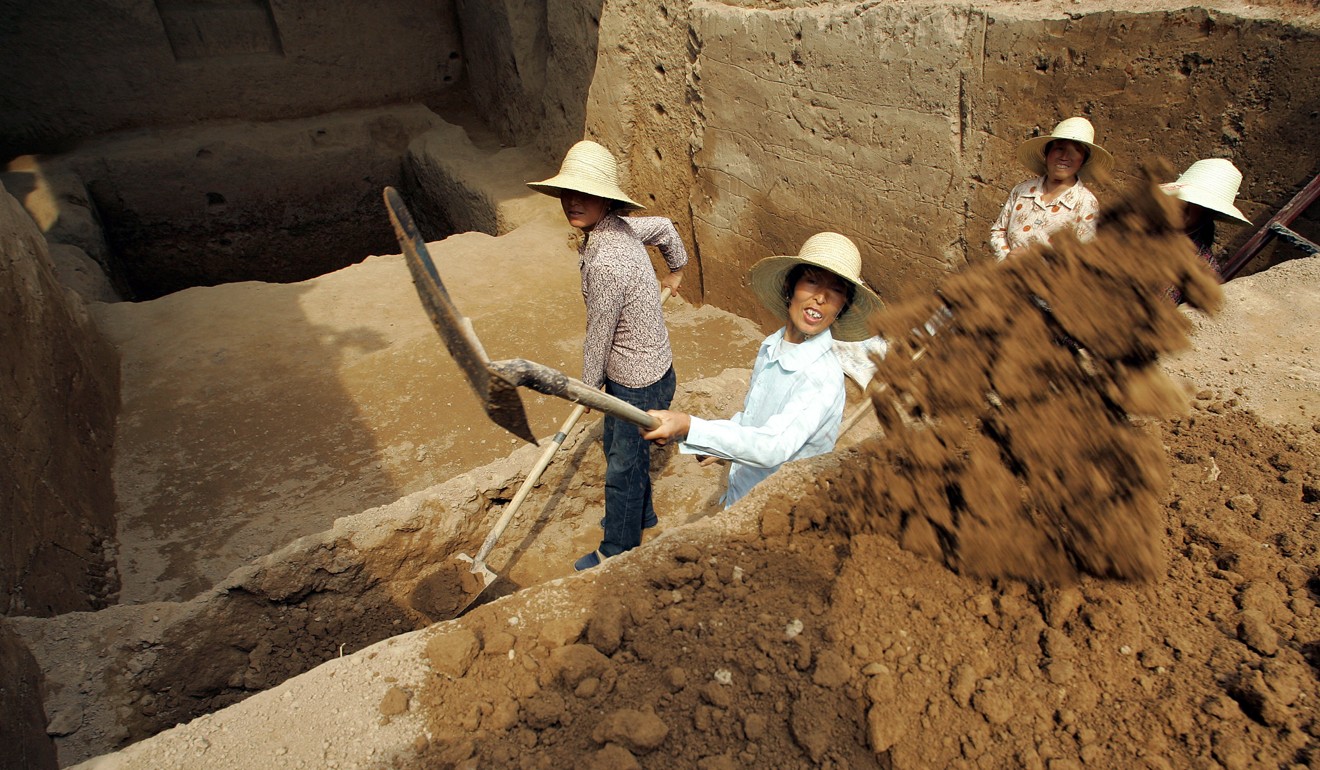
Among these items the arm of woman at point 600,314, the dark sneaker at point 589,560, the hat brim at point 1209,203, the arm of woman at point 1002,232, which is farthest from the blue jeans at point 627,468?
the hat brim at point 1209,203

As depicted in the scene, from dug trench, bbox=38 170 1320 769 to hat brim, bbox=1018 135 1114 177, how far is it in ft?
5.95

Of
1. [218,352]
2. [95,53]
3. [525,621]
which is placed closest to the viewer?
[525,621]

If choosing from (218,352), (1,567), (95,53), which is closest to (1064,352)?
(1,567)

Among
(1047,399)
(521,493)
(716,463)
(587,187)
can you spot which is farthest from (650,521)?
(1047,399)

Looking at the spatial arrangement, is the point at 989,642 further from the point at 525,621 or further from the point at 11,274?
the point at 11,274

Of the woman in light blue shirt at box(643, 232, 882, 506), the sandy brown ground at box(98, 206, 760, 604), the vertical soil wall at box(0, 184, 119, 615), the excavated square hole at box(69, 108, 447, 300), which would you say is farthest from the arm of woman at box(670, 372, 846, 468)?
the excavated square hole at box(69, 108, 447, 300)

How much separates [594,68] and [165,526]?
474cm

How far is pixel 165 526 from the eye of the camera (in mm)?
3895

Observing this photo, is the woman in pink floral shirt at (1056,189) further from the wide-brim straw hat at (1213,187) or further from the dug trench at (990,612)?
the dug trench at (990,612)

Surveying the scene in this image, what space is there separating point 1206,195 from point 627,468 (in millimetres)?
2622

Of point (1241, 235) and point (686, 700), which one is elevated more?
point (1241, 235)

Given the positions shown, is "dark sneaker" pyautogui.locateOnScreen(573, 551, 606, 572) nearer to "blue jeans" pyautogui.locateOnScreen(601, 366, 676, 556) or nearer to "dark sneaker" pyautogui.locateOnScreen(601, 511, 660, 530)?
"blue jeans" pyautogui.locateOnScreen(601, 366, 676, 556)

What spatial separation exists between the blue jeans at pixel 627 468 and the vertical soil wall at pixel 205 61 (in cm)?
729

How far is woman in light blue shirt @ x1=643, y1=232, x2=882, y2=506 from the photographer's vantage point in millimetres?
2150
